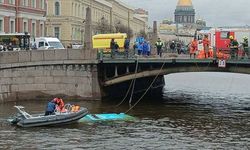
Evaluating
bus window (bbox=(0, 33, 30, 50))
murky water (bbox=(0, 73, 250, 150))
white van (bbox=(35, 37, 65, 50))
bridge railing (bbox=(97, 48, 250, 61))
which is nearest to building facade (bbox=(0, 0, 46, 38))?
bus window (bbox=(0, 33, 30, 50))

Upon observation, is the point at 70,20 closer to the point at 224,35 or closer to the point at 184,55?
the point at 224,35

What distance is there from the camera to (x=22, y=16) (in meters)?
78.3

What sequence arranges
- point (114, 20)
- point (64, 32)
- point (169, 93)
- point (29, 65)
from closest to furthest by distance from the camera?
point (29, 65), point (169, 93), point (64, 32), point (114, 20)

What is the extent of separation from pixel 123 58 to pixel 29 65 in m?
6.74

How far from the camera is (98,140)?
1121 inches

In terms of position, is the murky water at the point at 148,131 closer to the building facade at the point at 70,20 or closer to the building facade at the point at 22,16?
the building facade at the point at 22,16

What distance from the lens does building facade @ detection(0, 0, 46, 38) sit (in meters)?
73.6

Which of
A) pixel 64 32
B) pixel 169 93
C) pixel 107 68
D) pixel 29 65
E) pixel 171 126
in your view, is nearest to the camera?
pixel 171 126

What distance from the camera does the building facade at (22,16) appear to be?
241 ft

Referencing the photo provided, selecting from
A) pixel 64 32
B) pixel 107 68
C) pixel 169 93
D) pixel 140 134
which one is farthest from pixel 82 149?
pixel 64 32

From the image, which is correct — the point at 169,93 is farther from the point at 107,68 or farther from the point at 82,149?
the point at 82,149

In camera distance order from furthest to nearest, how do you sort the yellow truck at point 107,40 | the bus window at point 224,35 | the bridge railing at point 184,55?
the bus window at point 224,35, the yellow truck at point 107,40, the bridge railing at point 184,55

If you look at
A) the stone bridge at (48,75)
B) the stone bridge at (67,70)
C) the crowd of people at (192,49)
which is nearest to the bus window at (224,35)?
the crowd of people at (192,49)

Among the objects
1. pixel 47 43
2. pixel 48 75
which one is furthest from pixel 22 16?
pixel 48 75
